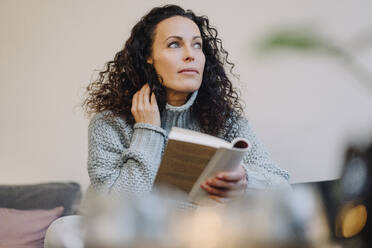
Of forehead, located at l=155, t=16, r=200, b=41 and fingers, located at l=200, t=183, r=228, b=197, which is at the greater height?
forehead, located at l=155, t=16, r=200, b=41

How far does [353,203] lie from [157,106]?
102 cm

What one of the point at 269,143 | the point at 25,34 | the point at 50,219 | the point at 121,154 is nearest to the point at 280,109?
the point at 269,143

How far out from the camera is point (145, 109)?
1323 millimetres

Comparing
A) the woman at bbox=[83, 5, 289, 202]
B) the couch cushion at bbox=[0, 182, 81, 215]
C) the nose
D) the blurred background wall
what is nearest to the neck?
the woman at bbox=[83, 5, 289, 202]

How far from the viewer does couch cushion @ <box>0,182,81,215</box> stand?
182 centimetres

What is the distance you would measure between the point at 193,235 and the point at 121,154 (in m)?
1.00

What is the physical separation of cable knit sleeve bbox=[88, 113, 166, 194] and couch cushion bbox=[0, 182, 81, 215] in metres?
0.57

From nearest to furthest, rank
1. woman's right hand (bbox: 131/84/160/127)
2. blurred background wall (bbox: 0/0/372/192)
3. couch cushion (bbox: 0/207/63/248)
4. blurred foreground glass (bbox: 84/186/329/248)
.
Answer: blurred foreground glass (bbox: 84/186/329/248) → woman's right hand (bbox: 131/84/160/127) → couch cushion (bbox: 0/207/63/248) → blurred background wall (bbox: 0/0/372/192)

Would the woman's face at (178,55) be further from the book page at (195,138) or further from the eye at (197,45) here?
the book page at (195,138)

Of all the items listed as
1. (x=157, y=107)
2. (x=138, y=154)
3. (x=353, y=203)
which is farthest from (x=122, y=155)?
Result: (x=353, y=203)

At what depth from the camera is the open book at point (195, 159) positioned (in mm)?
814

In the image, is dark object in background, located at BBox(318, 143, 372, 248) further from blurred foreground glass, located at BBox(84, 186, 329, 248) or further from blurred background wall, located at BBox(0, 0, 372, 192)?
blurred background wall, located at BBox(0, 0, 372, 192)

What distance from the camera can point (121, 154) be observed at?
52.2 inches

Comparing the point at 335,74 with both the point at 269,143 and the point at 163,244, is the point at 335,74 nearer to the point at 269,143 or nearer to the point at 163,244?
the point at 269,143
